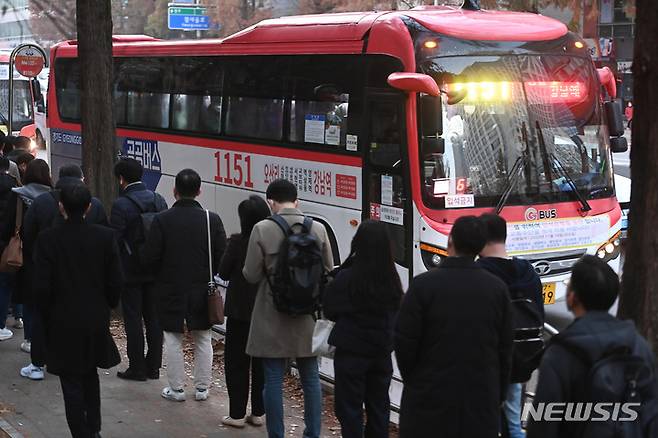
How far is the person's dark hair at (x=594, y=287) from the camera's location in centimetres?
400

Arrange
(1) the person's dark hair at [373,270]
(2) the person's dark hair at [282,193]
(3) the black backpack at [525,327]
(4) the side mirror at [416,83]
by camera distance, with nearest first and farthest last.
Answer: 1. (1) the person's dark hair at [373,270]
2. (3) the black backpack at [525,327]
3. (2) the person's dark hair at [282,193]
4. (4) the side mirror at [416,83]

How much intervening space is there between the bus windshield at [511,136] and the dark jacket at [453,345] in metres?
4.96

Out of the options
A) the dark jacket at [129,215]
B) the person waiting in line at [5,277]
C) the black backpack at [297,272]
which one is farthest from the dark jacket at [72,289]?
the person waiting in line at [5,277]

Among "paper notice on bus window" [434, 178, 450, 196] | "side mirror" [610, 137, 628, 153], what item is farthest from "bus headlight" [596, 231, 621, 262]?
"paper notice on bus window" [434, 178, 450, 196]

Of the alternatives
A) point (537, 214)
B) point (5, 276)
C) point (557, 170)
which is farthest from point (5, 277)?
point (557, 170)

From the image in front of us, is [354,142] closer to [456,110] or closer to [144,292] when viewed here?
[456,110]

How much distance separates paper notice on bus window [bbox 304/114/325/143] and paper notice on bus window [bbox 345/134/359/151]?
58cm

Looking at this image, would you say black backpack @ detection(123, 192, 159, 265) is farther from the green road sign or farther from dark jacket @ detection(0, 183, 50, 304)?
the green road sign

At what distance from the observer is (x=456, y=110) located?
9.97 m

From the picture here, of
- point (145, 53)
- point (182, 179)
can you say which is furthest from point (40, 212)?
point (145, 53)

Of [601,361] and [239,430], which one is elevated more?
[601,361]

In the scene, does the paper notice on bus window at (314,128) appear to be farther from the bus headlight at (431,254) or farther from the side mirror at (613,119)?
the side mirror at (613,119)

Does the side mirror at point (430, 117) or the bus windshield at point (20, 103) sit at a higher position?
the side mirror at point (430, 117)

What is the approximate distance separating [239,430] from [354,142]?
4.07m
